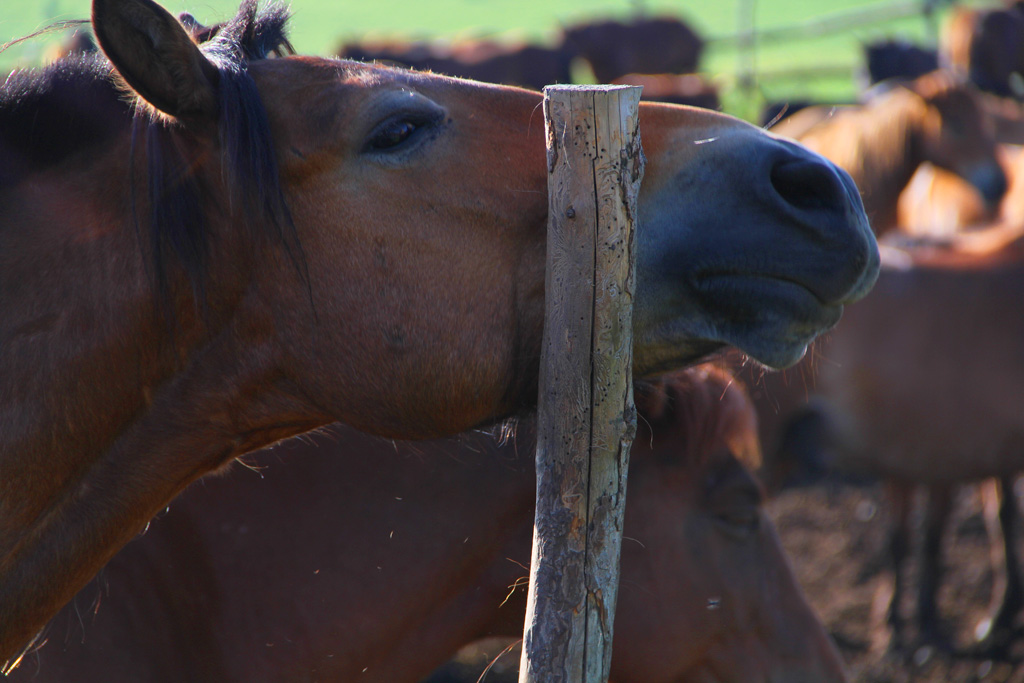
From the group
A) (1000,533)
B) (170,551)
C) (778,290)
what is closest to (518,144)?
(778,290)

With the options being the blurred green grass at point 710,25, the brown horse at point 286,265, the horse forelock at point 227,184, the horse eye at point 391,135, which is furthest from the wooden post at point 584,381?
the blurred green grass at point 710,25

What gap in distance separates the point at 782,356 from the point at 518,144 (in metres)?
0.63

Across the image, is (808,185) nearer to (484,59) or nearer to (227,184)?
(227,184)

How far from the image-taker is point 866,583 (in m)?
5.30

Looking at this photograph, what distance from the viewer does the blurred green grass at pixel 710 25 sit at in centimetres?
1641

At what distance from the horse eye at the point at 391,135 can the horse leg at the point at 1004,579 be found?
4521 millimetres

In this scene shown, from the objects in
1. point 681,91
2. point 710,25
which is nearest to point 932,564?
point 681,91

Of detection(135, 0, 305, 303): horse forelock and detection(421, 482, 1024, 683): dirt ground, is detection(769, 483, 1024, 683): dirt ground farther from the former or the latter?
detection(135, 0, 305, 303): horse forelock

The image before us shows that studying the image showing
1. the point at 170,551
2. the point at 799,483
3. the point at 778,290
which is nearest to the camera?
the point at 778,290

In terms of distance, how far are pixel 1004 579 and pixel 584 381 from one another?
180 inches

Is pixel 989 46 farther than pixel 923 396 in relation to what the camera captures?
Yes

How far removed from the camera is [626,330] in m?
1.39

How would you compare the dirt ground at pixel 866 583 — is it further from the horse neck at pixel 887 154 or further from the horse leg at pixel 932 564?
the horse neck at pixel 887 154

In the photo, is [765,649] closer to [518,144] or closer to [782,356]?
[782,356]
